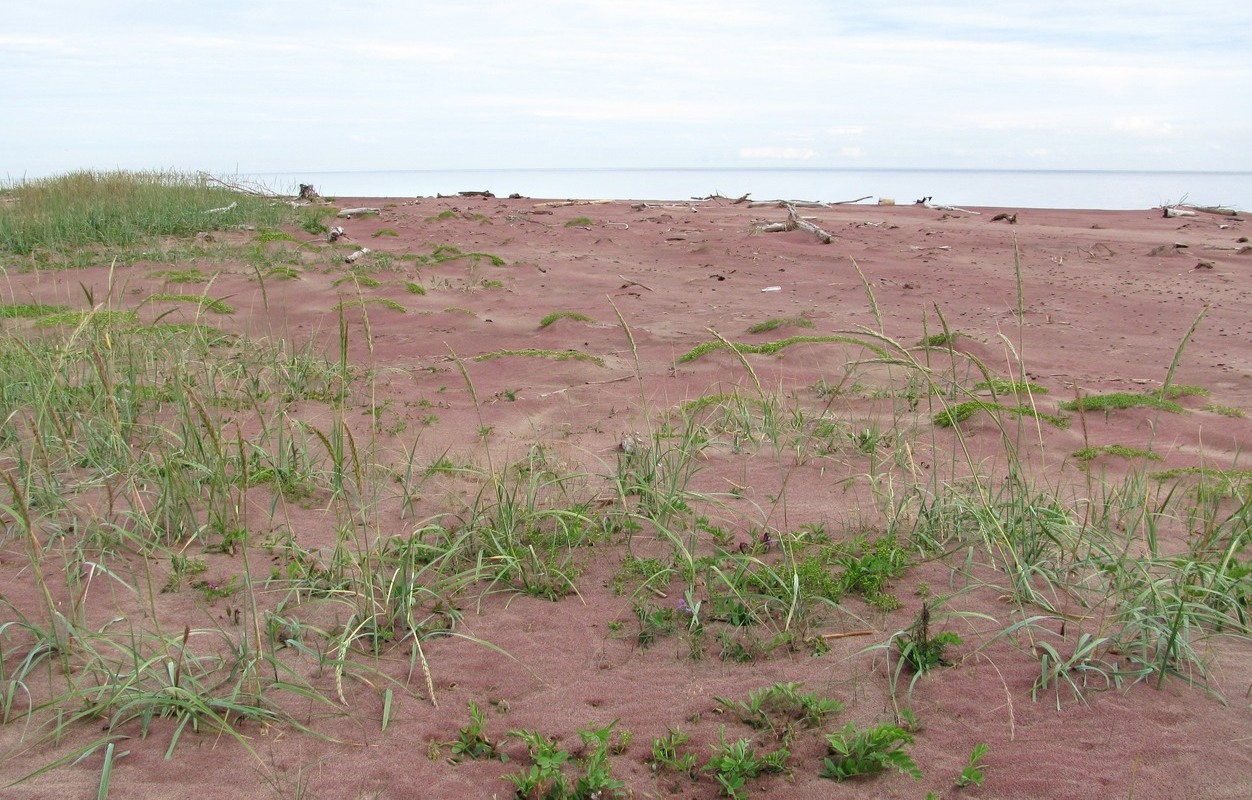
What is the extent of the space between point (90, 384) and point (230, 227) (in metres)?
9.16

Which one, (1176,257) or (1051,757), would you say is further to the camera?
(1176,257)

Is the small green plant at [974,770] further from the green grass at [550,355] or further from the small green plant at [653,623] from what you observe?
the green grass at [550,355]

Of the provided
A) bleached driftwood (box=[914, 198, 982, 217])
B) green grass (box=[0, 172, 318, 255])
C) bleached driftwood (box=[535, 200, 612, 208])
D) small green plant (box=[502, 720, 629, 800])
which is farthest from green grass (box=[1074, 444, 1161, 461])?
bleached driftwood (box=[535, 200, 612, 208])

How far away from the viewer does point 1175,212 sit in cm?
1800

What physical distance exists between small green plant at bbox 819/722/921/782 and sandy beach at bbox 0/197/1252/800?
0.03 meters

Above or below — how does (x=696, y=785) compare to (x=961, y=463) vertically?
below

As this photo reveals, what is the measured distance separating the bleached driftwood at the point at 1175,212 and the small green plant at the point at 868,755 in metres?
18.9

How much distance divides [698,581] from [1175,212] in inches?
742

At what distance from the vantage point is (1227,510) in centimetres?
374

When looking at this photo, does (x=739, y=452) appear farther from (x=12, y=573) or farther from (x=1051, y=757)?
(x=12, y=573)

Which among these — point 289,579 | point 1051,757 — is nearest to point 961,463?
point 1051,757

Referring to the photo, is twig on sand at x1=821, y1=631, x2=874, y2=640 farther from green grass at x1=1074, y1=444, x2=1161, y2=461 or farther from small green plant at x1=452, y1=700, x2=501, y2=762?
green grass at x1=1074, y1=444, x2=1161, y2=461

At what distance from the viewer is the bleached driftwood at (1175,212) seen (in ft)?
58.2

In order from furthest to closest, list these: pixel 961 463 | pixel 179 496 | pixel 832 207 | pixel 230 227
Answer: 1. pixel 832 207
2. pixel 230 227
3. pixel 961 463
4. pixel 179 496
